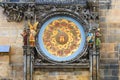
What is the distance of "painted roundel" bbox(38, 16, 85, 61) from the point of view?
1277cm

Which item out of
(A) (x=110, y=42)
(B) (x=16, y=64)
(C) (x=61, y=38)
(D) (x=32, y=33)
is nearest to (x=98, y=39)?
(A) (x=110, y=42)

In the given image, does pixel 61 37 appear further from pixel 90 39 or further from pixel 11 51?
Result: pixel 11 51

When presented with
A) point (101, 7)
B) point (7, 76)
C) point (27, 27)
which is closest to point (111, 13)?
point (101, 7)

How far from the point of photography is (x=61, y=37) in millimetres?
12820

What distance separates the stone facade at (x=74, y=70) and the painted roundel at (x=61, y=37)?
1.53 ft

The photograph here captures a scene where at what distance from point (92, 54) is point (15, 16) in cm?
208

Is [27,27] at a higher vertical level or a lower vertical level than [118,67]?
higher

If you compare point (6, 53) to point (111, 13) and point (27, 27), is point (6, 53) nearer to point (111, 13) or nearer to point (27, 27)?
point (27, 27)

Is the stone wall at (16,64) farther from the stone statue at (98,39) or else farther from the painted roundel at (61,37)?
the stone statue at (98,39)

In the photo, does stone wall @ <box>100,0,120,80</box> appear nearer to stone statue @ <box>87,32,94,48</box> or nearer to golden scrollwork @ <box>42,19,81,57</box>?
stone statue @ <box>87,32,94,48</box>

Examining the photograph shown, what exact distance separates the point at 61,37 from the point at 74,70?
0.87m

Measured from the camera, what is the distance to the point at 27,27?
41.4 ft

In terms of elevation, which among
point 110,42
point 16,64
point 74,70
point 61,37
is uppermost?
point 61,37

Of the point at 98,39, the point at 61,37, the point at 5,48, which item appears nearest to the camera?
the point at 98,39
